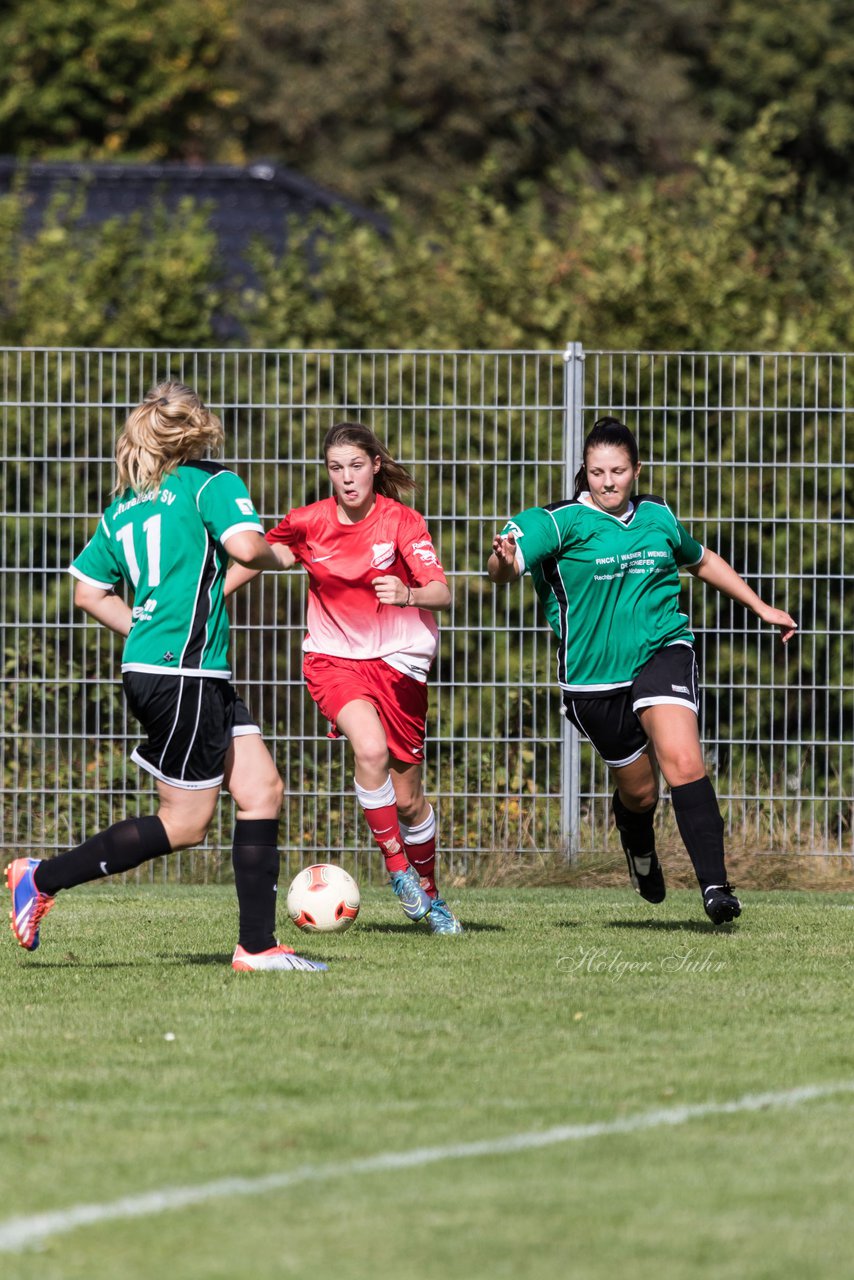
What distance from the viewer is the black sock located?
7.67 m

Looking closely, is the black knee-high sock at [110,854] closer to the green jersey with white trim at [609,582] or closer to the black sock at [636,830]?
the green jersey with white trim at [609,582]

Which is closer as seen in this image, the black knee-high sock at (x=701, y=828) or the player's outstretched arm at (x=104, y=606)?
the player's outstretched arm at (x=104, y=606)

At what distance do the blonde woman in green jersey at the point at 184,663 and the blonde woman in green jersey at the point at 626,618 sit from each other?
1.37m

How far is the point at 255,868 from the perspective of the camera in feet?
20.4

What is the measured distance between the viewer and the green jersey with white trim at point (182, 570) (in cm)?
609

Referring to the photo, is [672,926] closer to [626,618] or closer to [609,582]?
[626,618]

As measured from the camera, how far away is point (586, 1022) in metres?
5.42

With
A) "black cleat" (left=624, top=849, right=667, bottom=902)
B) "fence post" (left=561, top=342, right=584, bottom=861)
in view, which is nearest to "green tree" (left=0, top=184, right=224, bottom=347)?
"fence post" (left=561, top=342, right=584, bottom=861)

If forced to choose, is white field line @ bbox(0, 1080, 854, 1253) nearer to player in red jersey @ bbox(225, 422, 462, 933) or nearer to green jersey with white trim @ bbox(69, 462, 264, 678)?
green jersey with white trim @ bbox(69, 462, 264, 678)

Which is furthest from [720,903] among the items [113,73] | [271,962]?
[113,73]

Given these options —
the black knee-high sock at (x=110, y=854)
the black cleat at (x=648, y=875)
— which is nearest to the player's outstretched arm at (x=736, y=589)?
the black cleat at (x=648, y=875)

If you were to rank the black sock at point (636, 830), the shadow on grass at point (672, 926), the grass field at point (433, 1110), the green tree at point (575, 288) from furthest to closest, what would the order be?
the green tree at point (575, 288), the black sock at point (636, 830), the shadow on grass at point (672, 926), the grass field at point (433, 1110)

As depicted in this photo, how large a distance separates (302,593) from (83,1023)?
4467mm

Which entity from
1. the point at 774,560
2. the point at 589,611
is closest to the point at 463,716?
the point at 774,560
